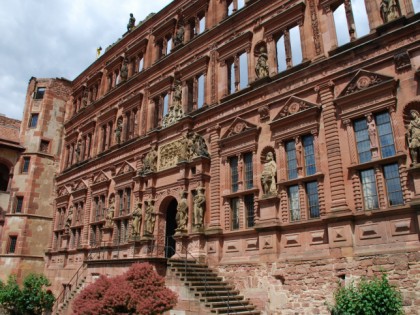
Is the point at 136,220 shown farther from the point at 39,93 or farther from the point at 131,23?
the point at 39,93

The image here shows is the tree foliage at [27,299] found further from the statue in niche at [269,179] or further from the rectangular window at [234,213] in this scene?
the statue in niche at [269,179]

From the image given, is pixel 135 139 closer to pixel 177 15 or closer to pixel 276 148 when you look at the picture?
pixel 177 15

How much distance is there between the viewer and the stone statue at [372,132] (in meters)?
13.7

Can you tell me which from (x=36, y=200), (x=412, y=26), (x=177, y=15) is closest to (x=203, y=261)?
(x=412, y=26)

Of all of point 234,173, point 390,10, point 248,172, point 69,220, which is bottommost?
point 69,220

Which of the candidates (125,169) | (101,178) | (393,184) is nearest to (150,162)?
(125,169)

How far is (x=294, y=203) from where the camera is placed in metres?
15.6

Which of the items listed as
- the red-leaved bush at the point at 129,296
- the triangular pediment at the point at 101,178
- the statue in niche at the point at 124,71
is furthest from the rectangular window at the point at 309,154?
the statue in niche at the point at 124,71

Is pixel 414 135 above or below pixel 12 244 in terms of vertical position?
above

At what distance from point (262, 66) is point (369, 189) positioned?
26.4 ft

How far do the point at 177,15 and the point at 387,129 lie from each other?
1713 cm

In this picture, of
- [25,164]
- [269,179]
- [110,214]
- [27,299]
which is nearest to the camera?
[269,179]

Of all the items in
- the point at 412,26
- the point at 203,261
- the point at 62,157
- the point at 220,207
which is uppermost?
the point at 62,157

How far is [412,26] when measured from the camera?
1348cm
